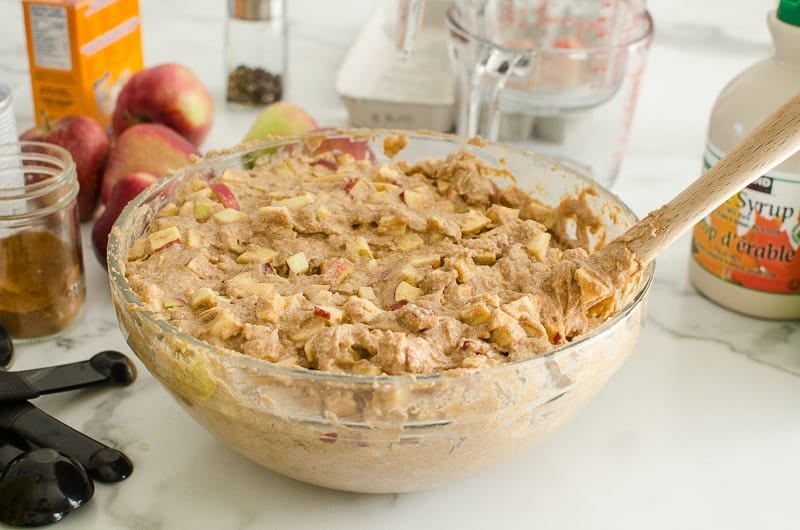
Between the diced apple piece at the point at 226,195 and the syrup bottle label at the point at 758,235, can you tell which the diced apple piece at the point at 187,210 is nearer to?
the diced apple piece at the point at 226,195

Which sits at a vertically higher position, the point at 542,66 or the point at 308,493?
the point at 542,66

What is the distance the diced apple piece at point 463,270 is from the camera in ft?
3.34

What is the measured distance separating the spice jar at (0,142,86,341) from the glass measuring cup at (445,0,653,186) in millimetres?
671

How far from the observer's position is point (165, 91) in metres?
1.65

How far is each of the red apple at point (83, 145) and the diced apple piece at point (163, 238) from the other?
0.49m

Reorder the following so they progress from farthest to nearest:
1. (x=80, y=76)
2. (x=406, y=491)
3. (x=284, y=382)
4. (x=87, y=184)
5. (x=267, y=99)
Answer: (x=267, y=99) → (x=80, y=76) → (x=87, y=184) → (x=406, y=491) → (x=284, y=382)

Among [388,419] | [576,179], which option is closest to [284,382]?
[388,419]

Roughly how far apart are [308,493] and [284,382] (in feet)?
0.72

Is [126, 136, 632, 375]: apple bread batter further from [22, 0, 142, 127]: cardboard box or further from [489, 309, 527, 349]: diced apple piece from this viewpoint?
[22, 0, 142, 127]: cardboard box

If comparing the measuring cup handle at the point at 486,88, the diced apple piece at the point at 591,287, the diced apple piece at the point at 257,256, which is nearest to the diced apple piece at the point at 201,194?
the diced apple piece at the point at 257,256

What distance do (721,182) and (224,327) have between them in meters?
0.51

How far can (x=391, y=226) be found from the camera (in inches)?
43.7

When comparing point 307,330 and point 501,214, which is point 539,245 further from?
point 307,330

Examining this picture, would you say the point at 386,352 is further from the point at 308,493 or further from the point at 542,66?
the point at 542,66
